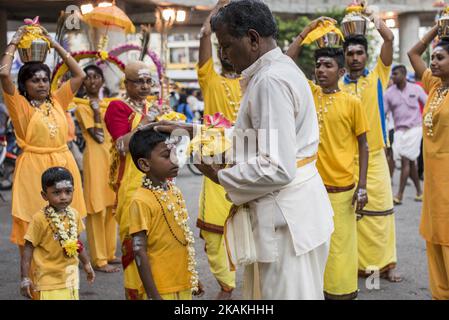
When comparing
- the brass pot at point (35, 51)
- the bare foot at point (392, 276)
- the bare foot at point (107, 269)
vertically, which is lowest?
the bare foot at point (392, 276)

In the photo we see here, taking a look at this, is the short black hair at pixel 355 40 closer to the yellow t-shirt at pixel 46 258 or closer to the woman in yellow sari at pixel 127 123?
the woman in yellow sari at pixel 127 123

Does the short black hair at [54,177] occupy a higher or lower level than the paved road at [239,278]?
higher

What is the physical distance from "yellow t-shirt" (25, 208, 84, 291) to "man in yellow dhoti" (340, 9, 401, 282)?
2728mm

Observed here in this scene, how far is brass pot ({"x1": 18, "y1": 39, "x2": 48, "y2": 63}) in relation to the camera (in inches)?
204

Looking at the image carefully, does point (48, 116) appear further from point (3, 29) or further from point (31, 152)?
point (3, 29)

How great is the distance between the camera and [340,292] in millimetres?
5145

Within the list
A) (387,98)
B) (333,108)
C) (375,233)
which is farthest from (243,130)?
(387,98)

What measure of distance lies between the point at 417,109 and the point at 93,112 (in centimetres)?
594

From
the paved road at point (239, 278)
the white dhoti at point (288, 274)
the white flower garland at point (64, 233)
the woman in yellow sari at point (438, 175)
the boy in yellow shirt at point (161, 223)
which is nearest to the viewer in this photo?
the white dhoti at point (288, 274)

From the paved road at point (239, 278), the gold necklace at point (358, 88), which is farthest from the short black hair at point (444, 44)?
the paved road at point (239, 278)

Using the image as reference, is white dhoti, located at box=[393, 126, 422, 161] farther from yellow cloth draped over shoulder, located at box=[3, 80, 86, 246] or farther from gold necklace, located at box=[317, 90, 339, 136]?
yellow cloth draped over shoulder, located at box=[3, 80, 86, 246]

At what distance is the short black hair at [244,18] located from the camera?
2990 mm

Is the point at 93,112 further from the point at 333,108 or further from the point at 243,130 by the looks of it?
the point at 243,130

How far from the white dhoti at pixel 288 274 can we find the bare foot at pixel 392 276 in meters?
3.03
